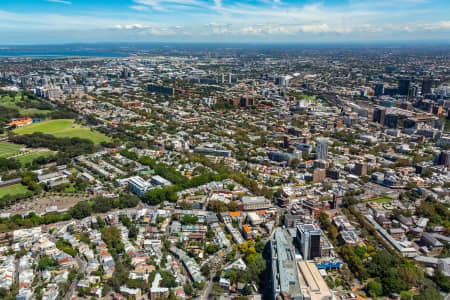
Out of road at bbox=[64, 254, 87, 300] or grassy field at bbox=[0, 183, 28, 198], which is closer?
road at bbox=[64, 254, 87, 300]

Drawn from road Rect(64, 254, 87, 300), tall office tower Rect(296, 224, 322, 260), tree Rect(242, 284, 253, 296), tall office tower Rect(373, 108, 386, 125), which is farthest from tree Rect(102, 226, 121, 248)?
tall office tower Rect(373, 108, 386, 125)

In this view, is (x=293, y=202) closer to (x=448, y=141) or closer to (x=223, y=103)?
(x=448, y=141)

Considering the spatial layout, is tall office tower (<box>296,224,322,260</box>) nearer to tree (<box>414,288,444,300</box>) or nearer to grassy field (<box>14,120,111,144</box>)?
tree (<box>414,288,444,300</box>)

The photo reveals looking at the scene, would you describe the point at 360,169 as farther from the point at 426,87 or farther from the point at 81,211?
the point at 426,87

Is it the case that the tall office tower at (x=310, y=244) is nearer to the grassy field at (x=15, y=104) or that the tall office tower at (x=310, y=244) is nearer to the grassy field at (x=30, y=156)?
the grassy field at (x=30, y=156)

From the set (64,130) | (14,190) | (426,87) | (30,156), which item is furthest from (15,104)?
(426,87)

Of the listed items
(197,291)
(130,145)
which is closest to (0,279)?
(197,291)
